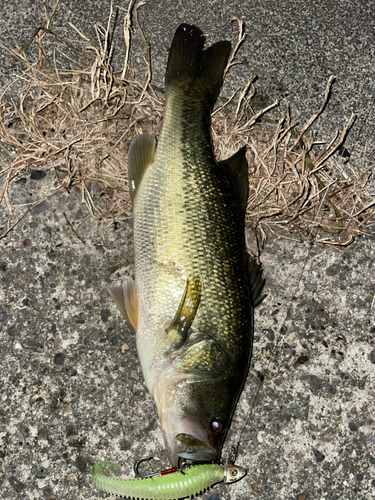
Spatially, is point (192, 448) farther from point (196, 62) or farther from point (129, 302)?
point (196, 62)

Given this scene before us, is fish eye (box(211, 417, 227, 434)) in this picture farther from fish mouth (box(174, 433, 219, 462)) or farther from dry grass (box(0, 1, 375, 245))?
dry grass (box(0, 1, 375, 245))

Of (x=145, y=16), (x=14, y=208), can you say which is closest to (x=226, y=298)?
(x=14, y=208)

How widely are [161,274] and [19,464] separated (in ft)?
4.79

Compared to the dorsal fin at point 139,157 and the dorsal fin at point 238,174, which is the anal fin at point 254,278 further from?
the dorsal fin at point 139,157

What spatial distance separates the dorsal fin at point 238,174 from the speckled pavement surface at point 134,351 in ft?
1.88

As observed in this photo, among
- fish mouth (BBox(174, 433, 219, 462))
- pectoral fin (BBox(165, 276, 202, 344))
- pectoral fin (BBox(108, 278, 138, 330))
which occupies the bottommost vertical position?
fish mouth (BBox(174, 433, 219, 462))

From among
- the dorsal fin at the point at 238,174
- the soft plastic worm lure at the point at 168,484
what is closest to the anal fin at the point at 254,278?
the dorsal fin at the point at 238,174

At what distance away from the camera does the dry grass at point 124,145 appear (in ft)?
10.2

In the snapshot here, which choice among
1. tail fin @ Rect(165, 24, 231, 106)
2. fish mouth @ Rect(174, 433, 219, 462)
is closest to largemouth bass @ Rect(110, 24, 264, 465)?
fish mouth @ Rect(174, 433, 219, 462)

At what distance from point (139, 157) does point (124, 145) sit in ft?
1.40

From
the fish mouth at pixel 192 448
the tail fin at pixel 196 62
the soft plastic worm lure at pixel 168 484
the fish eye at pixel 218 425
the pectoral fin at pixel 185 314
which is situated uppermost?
the tail fin at pixel 196 62

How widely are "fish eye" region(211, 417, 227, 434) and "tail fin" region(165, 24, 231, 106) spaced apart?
6.32 ft

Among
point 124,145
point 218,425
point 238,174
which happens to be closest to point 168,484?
point 218,425

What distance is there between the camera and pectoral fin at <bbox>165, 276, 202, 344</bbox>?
2.46m
